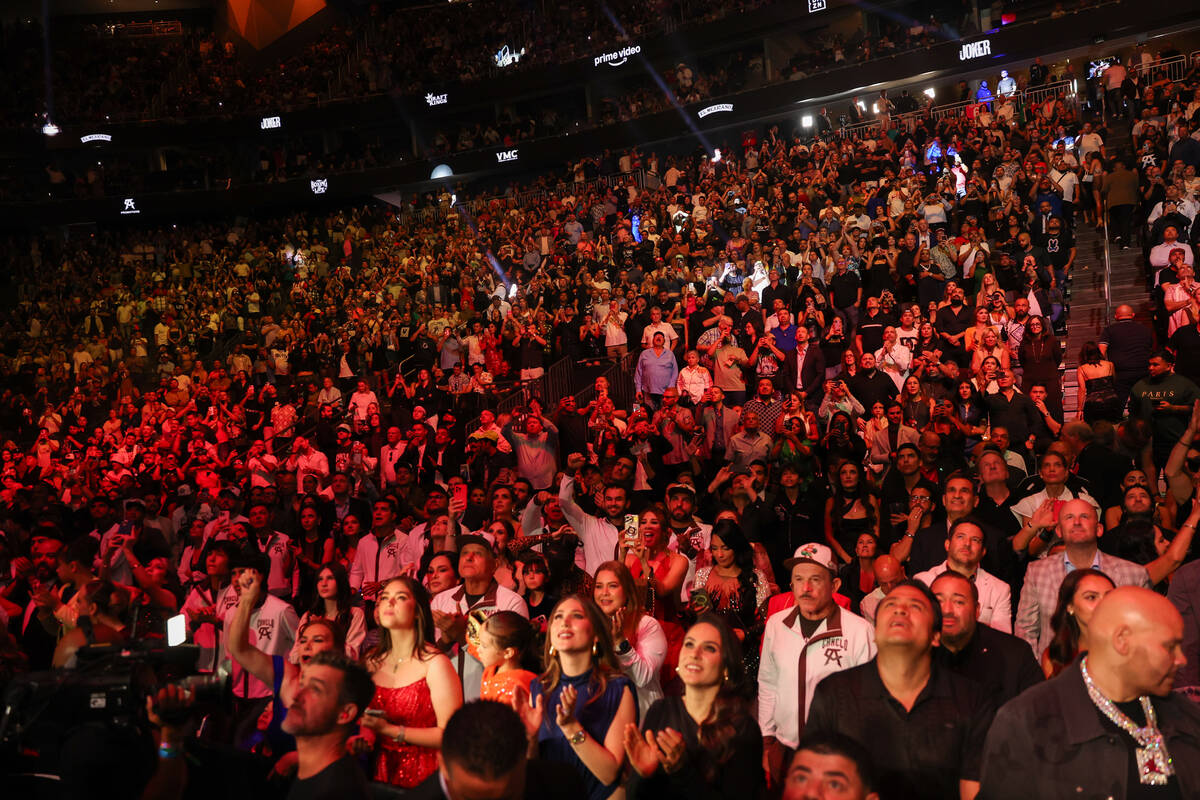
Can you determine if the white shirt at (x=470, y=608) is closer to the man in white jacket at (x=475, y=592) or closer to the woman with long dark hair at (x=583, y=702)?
the man in white jacket at (x=475, y=592)

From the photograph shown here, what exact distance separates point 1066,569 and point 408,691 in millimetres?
3265

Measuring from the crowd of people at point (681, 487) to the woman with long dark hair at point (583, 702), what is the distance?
1 centimetres

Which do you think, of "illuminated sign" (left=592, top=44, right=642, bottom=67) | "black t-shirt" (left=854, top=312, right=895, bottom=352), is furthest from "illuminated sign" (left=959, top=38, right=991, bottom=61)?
"black t-shirt" (left=854, top=312, right=895, bottom=352)

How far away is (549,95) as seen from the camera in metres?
33.7

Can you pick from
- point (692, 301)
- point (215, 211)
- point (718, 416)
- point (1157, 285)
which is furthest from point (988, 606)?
point (215, 211)

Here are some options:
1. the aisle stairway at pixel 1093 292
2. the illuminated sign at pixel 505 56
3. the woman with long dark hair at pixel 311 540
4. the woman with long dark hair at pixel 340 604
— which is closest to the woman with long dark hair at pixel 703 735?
the woman with long dark hair at pixel 340 604

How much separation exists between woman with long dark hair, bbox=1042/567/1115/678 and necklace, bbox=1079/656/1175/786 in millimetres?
1027

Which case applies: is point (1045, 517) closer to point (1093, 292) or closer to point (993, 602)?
point (993, 602)

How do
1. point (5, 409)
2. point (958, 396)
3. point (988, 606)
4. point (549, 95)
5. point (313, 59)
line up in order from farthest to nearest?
point (313, 59), point (549, 95), point (5, 409), point (958, 396), point (988, 606)

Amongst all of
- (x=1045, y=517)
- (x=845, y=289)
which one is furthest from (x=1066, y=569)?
(x=845, y=289)

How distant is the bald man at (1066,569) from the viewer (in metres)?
5.08

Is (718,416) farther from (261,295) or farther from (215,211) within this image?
(215,211)

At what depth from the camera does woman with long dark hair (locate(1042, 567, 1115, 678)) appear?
13.2 feet

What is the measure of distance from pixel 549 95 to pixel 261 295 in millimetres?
12769
